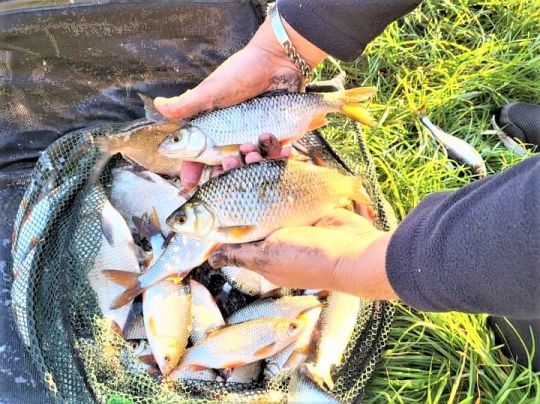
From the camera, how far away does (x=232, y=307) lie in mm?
2215

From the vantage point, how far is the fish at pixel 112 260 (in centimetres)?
206

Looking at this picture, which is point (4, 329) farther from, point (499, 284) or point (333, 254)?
point (499, 284)

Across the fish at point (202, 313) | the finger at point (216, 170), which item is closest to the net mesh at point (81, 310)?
the fish at point (202, 313)

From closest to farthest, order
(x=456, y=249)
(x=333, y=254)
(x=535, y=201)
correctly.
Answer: (x=535, y=201), (x=456, y=249), (x=333, y=254)

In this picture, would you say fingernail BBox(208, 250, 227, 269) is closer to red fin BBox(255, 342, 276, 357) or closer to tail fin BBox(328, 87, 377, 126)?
red fin BBox(255, 342, 276, 357)

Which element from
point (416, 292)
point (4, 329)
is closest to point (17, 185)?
point (4, 329)

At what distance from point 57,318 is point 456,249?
4.28 ft

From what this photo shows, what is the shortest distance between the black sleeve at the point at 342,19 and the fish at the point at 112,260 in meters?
0.90

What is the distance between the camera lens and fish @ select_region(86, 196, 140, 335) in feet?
6.75

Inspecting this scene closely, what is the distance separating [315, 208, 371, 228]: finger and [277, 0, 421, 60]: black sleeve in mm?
564

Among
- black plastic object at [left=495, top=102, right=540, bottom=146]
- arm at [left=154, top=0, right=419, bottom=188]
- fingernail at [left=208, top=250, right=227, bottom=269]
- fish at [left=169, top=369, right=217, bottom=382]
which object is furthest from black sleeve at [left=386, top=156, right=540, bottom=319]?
black plastic object at [left=495, top=102, right=540, bottom=146]

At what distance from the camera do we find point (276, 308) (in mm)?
2100

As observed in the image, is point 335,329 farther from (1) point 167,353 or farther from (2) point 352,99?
(2) point 352,99

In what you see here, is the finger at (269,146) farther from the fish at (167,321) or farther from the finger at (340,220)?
the fish at (167,321)
